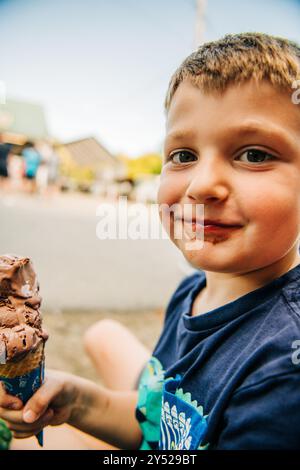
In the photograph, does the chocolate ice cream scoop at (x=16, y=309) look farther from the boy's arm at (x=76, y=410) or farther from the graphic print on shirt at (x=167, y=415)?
the graphic print on shirt at (x=167, y=415)

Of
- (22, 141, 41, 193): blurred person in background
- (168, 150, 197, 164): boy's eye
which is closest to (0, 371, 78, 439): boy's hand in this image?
(168, 150, 197, 164): boy's eye

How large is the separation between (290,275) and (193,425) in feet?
1.24

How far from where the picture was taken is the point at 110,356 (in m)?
1.72

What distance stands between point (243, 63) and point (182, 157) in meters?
0.22

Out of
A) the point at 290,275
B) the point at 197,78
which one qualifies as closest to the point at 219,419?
the point at 290,275

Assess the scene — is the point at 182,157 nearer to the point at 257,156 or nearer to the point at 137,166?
the point at 257,156

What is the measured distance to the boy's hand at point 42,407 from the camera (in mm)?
875

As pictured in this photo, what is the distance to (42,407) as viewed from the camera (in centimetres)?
89

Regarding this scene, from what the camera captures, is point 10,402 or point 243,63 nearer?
point 243,63

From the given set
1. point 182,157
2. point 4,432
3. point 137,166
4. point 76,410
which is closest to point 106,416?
point 76,410

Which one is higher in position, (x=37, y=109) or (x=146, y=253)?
(x=37, y=109)

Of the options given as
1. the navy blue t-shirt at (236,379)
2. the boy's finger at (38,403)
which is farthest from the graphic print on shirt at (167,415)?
the boy's finger at (38,403)

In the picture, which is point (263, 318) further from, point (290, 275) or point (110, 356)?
point (110, 356)

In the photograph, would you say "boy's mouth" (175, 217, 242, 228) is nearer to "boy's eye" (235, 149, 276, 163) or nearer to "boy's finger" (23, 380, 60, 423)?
"boy's eye" (235, 149, 276, 163)
